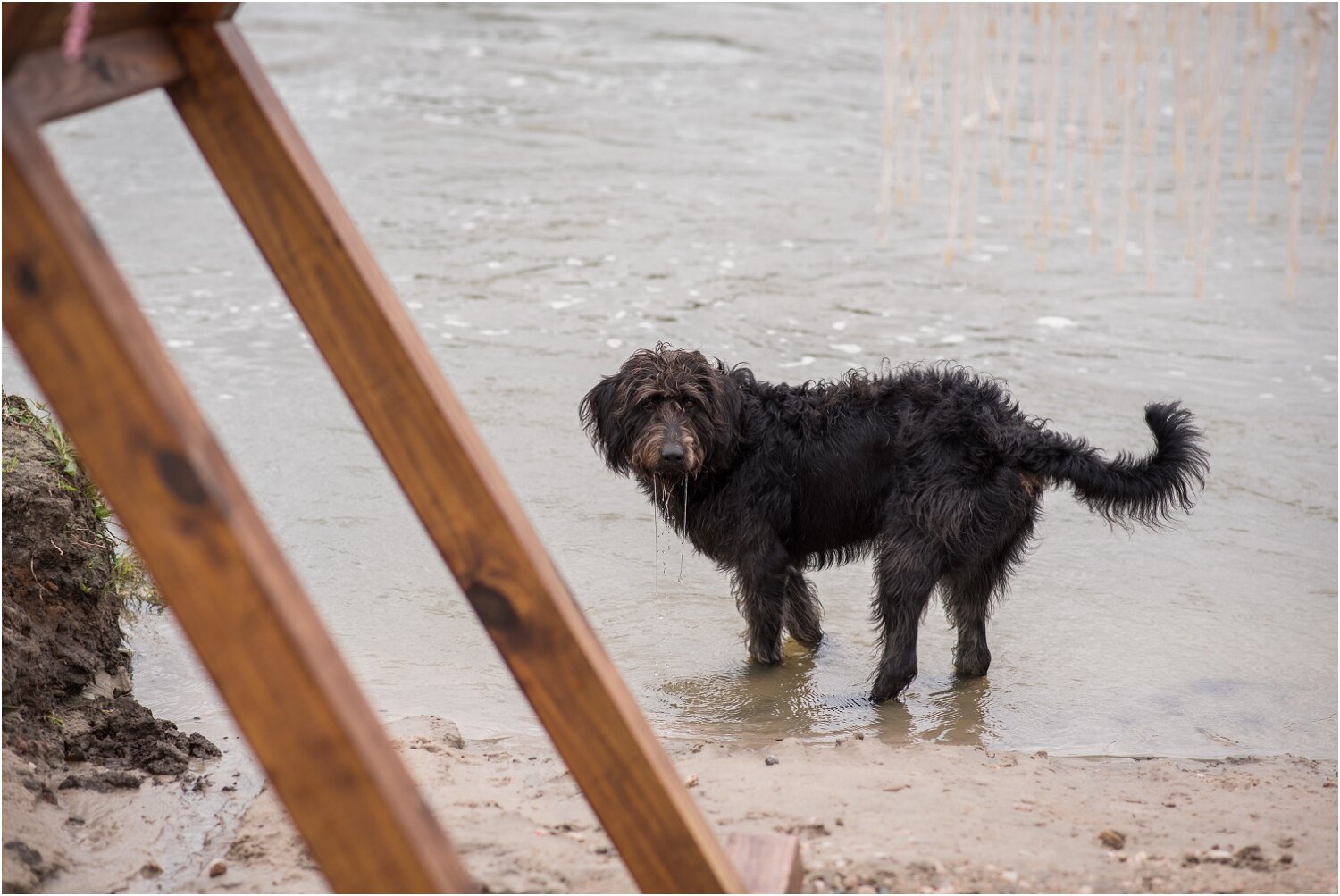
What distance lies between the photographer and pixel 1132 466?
448 cm

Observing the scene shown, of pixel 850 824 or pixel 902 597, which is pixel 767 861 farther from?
pixel 902 597

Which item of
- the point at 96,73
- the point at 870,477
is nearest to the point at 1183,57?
the point at 870,477

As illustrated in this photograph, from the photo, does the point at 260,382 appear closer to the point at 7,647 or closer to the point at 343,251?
the point at 7,647

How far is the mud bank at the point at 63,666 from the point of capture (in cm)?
344

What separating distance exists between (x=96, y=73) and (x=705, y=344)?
6.57 meters

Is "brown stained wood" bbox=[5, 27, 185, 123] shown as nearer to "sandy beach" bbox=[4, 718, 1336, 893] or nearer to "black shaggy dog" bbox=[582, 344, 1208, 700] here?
"sandy beach" bbox=[4, 718, 1336, 893]

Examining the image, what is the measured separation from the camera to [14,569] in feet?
12.7

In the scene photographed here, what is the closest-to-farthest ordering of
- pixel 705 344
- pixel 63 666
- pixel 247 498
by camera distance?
pixel 247 498, pixel 63 666, pixel 705 344

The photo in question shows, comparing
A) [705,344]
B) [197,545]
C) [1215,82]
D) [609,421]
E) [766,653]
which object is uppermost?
[197,545]

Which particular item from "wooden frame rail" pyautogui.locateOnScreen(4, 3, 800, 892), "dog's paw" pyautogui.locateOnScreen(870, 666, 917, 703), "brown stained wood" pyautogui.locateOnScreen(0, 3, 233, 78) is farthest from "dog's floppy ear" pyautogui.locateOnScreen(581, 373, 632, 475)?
"brown stained wood" pyautogui.locateOnScreen(0, 3, 233, 78)

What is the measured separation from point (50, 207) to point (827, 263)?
8.58 meters

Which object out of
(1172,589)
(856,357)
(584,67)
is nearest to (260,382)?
(856,357)

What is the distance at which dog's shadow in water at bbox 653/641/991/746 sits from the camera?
451 cm

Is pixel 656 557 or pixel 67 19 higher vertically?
pixel 67 19
